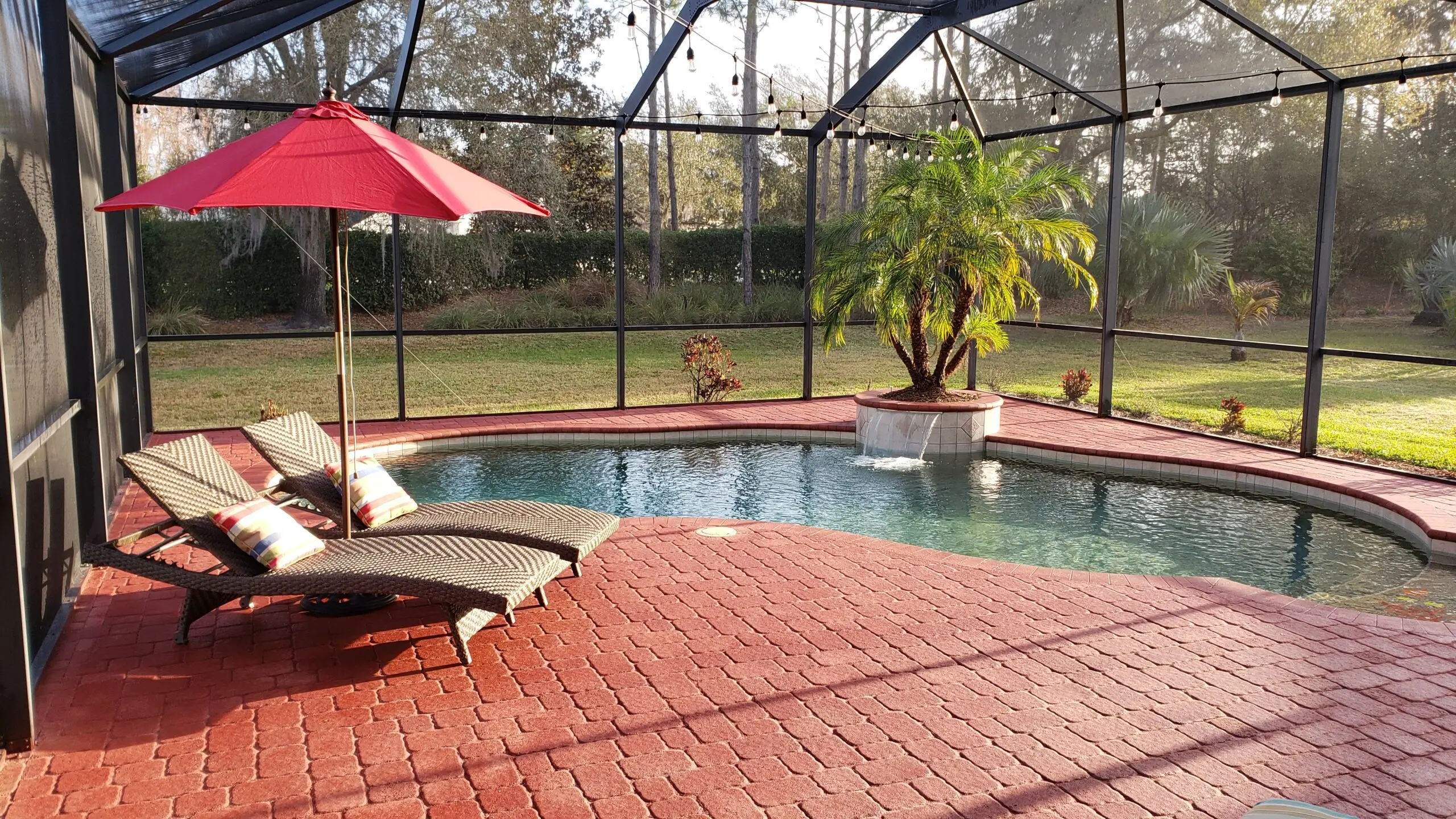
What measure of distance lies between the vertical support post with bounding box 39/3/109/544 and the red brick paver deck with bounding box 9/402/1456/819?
1.82 ft

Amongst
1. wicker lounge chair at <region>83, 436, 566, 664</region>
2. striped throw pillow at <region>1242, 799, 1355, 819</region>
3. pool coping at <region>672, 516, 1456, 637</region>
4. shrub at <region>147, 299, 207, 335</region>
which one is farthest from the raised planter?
shrub at <region>147, 299, 207, 335</region>

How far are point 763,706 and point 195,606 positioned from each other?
251 cm

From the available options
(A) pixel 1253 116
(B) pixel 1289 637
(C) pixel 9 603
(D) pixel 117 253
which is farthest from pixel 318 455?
(A) pixel 1253 116

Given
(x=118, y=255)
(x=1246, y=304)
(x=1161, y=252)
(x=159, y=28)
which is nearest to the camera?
(x=159, y=28)

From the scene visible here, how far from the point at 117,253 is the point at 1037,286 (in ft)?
41.8

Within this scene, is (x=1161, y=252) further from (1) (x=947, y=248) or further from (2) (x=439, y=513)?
(2) (x=439, y=513)

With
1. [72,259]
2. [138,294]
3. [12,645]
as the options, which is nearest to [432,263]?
[138,294]

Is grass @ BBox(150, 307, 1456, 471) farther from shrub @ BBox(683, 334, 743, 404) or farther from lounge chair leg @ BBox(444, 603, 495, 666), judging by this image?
lounge chair leg @ BBox(444, 603, 495, 666)

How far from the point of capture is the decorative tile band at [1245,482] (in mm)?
6426

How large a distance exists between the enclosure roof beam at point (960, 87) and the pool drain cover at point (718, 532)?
540 cm

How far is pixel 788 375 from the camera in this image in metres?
16.7

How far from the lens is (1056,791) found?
3.17 metres

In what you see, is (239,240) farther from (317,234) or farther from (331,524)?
(331,524)

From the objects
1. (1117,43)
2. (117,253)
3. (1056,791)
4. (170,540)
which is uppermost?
(1117,43)
